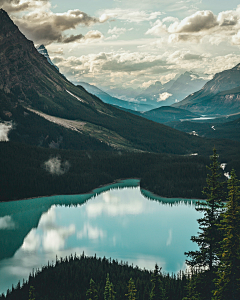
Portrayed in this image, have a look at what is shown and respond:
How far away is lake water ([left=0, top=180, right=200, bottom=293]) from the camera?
321 feet

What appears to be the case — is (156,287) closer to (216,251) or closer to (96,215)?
(216,251)

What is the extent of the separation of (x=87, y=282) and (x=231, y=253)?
40679 millimetres

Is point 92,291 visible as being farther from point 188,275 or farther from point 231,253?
point 231,253

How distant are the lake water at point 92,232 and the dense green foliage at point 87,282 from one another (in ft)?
31.3

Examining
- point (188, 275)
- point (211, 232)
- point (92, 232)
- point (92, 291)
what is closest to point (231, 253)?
point (211, 232)

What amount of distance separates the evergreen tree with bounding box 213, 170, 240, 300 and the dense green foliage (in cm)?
2051

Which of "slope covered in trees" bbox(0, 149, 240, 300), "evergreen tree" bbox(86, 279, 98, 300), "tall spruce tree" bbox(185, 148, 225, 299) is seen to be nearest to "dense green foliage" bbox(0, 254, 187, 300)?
"slope covered in trees" bbox(0, 149, 240, 300)

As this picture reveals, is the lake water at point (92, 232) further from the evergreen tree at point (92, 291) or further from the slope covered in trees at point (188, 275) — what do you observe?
the evergreen tree at point (92, 291)

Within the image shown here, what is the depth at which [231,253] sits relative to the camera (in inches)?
1689

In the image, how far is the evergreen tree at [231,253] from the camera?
4266cm

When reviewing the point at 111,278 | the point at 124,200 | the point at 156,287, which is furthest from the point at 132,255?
the point at 124,200


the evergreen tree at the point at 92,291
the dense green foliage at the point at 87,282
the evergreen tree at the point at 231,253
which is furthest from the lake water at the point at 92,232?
the evergreen tree at the point at 231,253

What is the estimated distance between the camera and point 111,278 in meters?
76.3

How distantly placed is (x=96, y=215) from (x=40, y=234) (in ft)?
127
